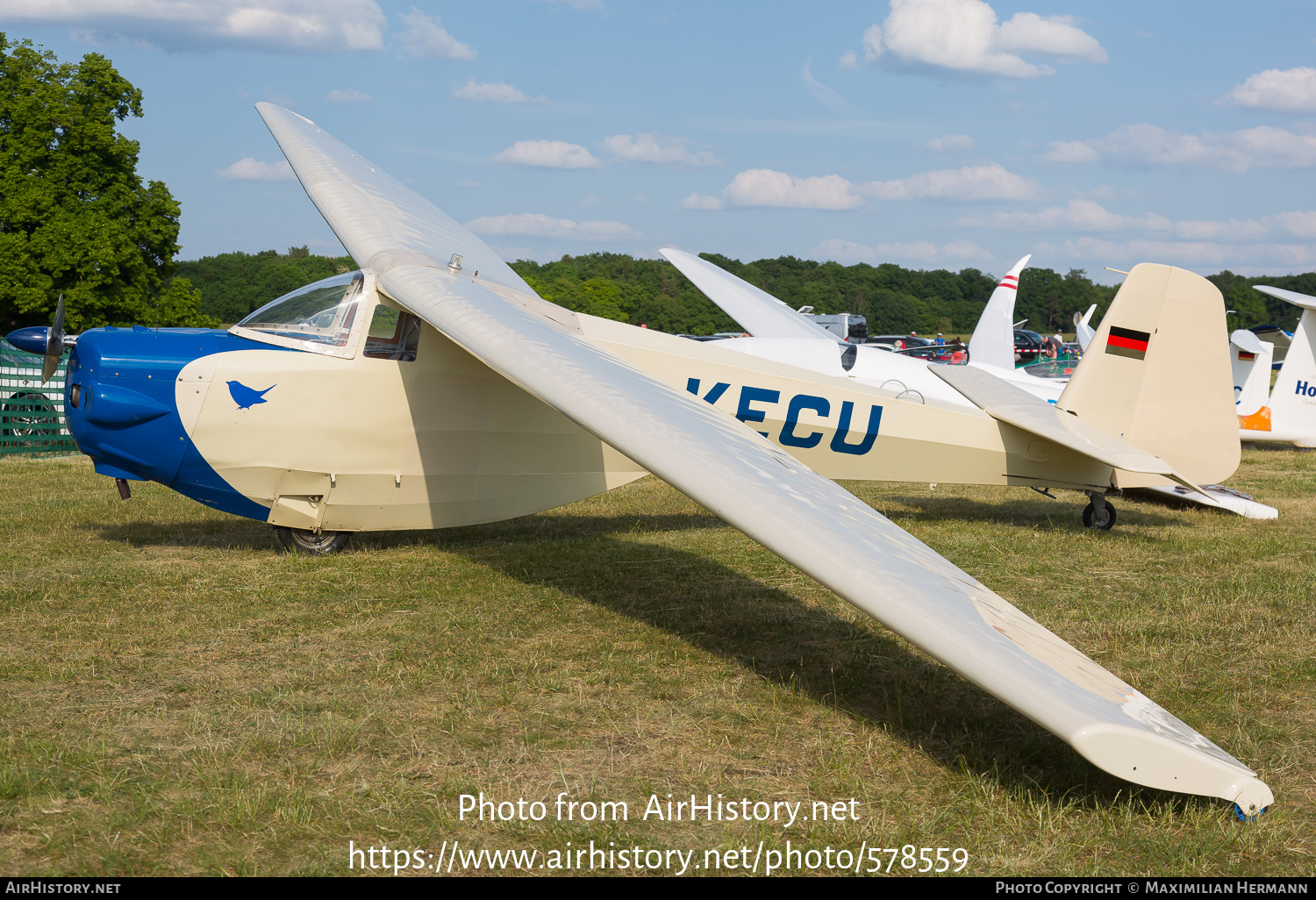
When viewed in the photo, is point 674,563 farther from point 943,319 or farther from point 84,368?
point 943,319

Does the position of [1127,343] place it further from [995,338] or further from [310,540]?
[995,338]

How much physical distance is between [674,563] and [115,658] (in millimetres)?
3912

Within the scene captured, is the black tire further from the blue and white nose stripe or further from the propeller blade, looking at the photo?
the blue and white nose stripe

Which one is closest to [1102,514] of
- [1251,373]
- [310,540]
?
[310,540]

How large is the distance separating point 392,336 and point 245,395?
1.10 m

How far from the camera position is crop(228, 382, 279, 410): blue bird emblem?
6.29 metres

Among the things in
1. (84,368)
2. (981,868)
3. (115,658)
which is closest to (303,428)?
(84,368)

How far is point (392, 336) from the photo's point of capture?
6.55 metres

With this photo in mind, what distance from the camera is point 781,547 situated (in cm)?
301

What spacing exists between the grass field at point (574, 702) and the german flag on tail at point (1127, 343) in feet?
6.12

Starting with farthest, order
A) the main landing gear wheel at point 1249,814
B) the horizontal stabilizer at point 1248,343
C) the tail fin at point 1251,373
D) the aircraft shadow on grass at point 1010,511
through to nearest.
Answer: the horizontal stabilizer at point 1248,343 → the tail fin at point 1251,373 → the aircraft shadow on grass at point 1010,511 → the main landing gear wheel at point 1249,814

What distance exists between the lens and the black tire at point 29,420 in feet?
44.9

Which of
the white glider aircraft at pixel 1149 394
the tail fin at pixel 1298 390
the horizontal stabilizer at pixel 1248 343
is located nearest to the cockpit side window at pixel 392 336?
Answer: the white glider aircraft at pixel 1149 394

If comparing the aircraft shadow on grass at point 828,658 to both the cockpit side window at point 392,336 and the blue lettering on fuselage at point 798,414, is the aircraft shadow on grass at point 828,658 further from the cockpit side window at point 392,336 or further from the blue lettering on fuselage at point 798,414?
the cockpit side window at point 392,336
